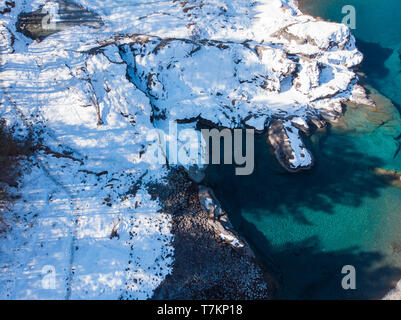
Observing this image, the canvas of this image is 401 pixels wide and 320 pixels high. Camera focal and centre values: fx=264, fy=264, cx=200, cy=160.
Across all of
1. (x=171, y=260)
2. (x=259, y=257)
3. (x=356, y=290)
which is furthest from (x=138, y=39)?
(x=356, y=290)

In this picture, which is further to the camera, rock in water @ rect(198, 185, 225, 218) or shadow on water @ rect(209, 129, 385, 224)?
shadow on water @ rect(209, 129, 385, 224)

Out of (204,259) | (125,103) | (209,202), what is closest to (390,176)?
(209,202)

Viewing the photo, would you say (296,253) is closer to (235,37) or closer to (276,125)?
(276,125)

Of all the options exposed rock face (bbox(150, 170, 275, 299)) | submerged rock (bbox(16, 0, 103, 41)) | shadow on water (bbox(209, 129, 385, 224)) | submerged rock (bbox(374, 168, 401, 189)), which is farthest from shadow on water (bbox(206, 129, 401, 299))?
submerged rock (bbox(16, 0, 103, 41))

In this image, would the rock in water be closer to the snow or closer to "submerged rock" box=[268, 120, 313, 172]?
the snow

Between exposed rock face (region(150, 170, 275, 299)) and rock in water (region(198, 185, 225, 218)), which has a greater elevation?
rock in water (region(198, 185, 225, 218))

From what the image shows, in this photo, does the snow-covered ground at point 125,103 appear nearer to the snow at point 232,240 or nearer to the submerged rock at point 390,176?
the snow at point 232,240

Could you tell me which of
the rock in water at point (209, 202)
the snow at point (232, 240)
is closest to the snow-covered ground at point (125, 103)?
the rock in water at point (209, 202)
